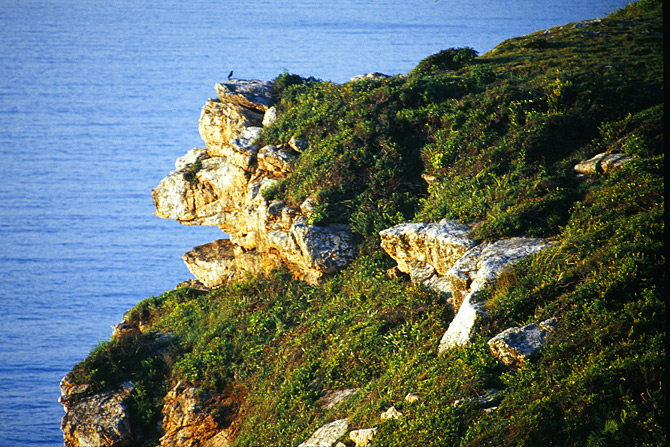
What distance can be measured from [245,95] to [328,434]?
860 inches

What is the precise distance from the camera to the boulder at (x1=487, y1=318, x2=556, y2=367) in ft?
42.2

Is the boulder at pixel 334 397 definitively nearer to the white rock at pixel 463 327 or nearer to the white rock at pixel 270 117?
the white rock at pixel 463 327

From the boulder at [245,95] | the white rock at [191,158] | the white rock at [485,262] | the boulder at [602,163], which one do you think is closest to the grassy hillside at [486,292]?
the boulder at [602,163]

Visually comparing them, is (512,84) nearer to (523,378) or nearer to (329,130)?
(329,130)

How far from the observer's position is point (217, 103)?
105 feet

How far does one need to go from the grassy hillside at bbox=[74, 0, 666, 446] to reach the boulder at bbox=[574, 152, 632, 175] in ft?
1.15

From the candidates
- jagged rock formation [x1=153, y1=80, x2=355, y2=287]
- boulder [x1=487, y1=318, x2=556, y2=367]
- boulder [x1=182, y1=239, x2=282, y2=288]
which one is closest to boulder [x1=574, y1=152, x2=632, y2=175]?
boulder [x1=487, y1=318, x2=556, y2=367]

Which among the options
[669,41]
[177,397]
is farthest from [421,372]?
[177,397]

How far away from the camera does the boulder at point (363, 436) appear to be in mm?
13352

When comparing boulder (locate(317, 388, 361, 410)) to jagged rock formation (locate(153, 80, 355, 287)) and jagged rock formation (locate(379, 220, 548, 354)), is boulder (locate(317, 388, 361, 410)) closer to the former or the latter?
jagged rock formation (locate(379, 220, 548, 354))

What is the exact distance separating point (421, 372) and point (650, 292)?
20.1 ft

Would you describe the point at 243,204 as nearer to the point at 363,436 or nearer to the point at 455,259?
the point at 455,259

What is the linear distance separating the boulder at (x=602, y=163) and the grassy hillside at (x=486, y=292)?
349 mm

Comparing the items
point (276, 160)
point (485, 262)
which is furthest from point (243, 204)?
point (485, 262)
